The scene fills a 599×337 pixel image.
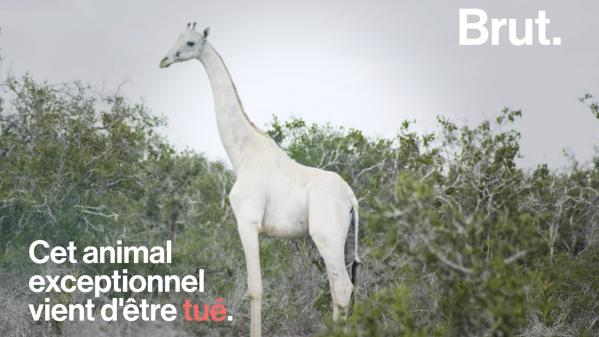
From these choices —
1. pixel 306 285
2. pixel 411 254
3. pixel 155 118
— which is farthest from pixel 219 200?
pixel 411 254

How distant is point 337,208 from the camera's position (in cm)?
742

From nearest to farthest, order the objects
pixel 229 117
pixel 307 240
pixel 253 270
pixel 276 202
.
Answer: pixel 253 270, pixel 276 202, pixel 229 117, pixel 307 240

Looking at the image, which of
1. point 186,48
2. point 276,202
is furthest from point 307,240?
point 186,48

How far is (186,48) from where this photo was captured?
8039 millimetres

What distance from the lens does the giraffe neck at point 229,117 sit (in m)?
7.95

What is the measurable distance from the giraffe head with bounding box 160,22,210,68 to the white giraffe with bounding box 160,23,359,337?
0.42 m

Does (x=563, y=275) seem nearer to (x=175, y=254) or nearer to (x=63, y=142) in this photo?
(x=175, y=254)

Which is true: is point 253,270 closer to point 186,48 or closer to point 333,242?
point 333,242

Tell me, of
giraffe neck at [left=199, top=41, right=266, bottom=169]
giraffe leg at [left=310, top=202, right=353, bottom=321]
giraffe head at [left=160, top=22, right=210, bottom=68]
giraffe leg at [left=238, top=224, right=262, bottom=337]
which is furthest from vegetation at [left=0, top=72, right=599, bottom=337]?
Answer: giraffe head at [left=160, top=22, right=210, bottom=68]

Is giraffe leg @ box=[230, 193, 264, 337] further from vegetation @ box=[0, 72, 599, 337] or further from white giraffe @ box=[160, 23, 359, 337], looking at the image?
vegetation @ box=[0, 72, 599, 337]

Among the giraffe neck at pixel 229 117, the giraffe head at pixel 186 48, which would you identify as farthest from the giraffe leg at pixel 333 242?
the giraffe head at pixel 186 48

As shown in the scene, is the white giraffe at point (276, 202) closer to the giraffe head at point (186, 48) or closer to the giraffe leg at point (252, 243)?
the giraffe leg at point (252, 243)

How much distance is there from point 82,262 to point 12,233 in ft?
4.20

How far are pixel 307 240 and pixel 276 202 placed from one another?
2.03m
